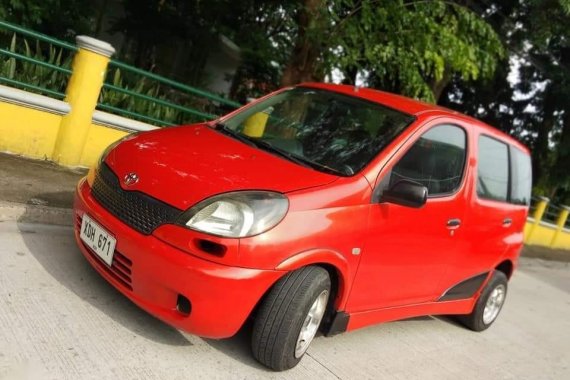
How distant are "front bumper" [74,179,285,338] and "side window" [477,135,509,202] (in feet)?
7.46

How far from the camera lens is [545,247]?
14773 millimetres

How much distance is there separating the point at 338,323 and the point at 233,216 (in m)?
1.08

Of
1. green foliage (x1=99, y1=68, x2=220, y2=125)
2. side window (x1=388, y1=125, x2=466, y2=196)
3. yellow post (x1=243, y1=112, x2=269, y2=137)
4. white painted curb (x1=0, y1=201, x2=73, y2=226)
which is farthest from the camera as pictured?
green foliage (x1=99, y1=68, x2=220, y2=125)

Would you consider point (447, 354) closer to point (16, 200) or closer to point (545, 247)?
point (16, 200)

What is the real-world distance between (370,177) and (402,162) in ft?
1.20

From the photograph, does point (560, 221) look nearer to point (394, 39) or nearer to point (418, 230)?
point (394, 39)

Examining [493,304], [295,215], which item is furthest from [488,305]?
[295,215]

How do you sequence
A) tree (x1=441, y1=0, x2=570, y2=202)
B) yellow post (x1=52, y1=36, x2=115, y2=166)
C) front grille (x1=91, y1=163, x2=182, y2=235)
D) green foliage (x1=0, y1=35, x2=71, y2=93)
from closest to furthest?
front grille (x1=91, y1=163, x2=182, y2=235)
yellow post (x1=52, y1=36, x2=115, y2=166)
green foliage (x1=0, y1=35, x2=71, y2=93)
tree (x1=441, y1=0, x2=570, y2=202)

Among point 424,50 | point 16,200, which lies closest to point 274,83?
point 424,50

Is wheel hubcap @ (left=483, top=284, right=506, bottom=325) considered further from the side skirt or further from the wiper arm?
the wiper arm

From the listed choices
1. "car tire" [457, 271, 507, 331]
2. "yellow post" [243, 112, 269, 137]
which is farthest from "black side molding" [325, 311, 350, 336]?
"car tire" [457, 271, 507, 331]

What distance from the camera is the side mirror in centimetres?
358

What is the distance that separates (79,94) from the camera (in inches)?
254

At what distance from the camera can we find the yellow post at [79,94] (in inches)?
253
